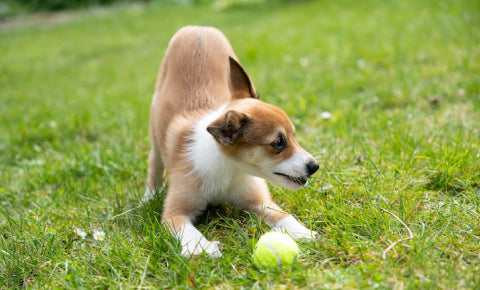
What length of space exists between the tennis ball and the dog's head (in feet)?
1.90

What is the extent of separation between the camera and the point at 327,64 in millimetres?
7398

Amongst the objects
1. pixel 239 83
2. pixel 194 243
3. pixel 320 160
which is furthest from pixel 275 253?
pixel 320 160

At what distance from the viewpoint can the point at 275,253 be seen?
8.57 feet

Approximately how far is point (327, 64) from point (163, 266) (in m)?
5.36

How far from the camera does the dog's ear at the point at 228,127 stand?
2986 mm

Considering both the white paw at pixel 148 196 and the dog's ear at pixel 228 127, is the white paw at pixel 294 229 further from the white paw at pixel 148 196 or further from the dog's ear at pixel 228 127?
the white paw at pixel 148 196

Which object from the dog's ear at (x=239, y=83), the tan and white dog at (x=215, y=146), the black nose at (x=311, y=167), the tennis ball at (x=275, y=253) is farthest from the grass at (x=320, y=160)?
the dog's ear at (x=239, y=83)

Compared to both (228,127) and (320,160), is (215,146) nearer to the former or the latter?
(228,127)

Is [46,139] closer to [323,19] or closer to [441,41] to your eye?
[441,41]

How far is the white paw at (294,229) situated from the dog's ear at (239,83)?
3.30 ft

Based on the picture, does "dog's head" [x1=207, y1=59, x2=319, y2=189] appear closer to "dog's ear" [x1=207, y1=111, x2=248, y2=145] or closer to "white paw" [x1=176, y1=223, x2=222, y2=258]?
"dog's ear" [x1=207, y1=111, x2=248, y2=145]

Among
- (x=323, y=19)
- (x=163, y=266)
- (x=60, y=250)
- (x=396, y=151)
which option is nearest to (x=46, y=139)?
(x=60, y=250)

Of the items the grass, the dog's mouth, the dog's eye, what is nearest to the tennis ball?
the grass

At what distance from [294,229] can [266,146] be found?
574 mm
